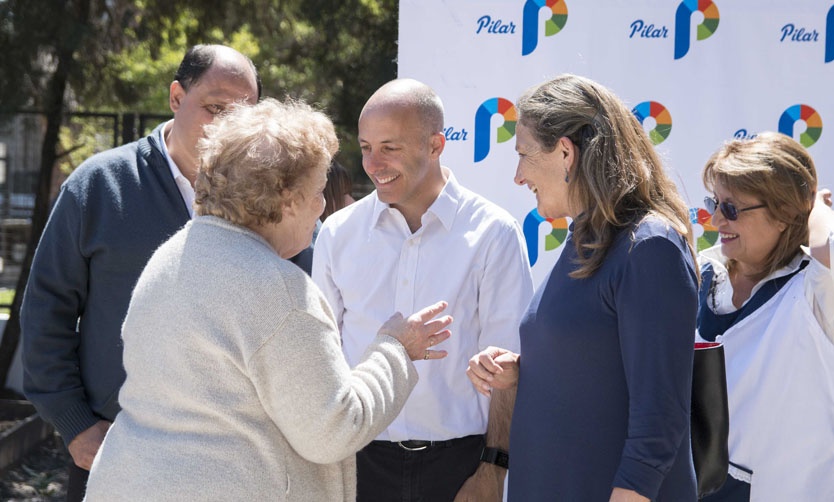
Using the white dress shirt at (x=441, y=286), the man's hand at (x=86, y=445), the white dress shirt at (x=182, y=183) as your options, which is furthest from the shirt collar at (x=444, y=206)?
the man's hand at (x=86, y=445)

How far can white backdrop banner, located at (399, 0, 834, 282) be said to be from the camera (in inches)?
165

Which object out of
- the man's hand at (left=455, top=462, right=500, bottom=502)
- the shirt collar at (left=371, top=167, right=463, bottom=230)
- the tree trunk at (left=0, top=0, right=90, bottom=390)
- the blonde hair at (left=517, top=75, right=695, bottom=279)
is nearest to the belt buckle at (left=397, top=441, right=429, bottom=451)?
the man's hand at (left=455, top=462, right=500, bottom=502)

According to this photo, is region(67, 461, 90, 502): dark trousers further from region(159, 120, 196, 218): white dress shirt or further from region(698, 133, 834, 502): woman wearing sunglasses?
region(698, 133, 834, 502): woman wearing sunglasses

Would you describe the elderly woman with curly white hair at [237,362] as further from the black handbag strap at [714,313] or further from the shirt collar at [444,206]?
the black handbag strap at [714,313]

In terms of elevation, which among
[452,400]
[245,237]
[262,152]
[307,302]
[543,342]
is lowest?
[452,400]

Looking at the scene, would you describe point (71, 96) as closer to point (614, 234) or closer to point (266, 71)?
point (266, 71)

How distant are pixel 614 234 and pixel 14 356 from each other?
6.73 m

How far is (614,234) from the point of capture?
6.89 feet

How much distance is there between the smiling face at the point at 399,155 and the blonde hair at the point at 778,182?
987mm

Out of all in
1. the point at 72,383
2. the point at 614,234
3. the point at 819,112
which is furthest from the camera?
the point at 819,112

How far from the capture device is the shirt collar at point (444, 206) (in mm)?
2939

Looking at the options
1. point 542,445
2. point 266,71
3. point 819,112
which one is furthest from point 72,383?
point 266,71

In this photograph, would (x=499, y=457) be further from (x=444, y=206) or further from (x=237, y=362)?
(x=237, y=362)

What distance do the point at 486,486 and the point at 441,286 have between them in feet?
2.12
